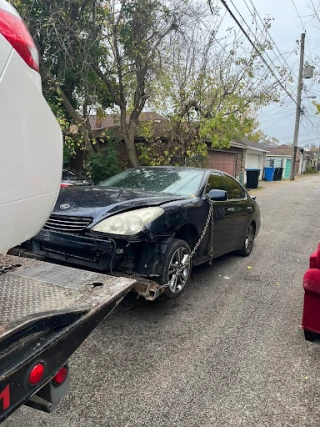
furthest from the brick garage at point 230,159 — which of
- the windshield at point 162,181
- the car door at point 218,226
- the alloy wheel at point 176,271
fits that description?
the alloy wheel at point 176,271

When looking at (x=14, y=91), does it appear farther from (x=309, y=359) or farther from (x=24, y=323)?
(x=309, y=359)

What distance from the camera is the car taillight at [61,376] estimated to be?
186 centimetres

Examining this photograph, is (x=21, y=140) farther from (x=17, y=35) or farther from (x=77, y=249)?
(x=77, y=249)

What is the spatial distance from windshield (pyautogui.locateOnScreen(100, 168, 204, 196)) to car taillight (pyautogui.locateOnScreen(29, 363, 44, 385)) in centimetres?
311

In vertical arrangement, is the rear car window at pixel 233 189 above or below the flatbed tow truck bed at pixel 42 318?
above

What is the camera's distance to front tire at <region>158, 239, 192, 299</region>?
3.57 metres

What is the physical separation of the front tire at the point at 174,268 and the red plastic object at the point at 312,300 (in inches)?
50.2

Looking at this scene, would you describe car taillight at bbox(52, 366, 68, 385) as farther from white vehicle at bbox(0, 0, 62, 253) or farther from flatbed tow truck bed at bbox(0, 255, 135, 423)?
white vehicle at bbox(0, 0, 62, 253)

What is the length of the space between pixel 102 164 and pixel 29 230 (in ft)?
35.7

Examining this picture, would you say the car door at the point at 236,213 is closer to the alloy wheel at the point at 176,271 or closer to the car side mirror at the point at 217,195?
the car side mirror at the point at 217,195

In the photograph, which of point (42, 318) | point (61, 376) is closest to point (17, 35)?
point (42, 318)

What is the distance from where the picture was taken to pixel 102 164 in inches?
488

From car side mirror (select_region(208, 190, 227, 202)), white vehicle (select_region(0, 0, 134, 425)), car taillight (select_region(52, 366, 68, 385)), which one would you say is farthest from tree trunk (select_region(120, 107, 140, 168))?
car taillight (select_region(52, 366, 68, 385))

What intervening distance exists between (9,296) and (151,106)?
10743 mm
